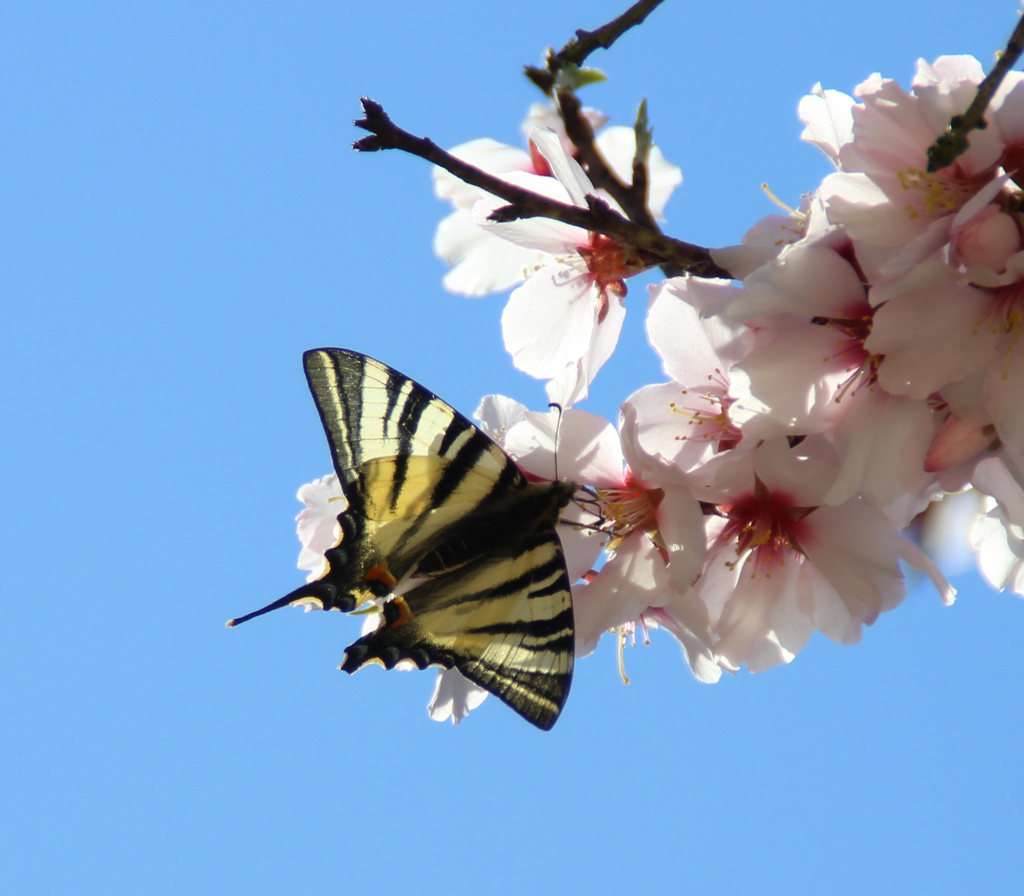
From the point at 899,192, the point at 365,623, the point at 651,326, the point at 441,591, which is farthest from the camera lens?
the point at 365,623

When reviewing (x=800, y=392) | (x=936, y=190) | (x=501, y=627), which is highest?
(x=936, y=190)

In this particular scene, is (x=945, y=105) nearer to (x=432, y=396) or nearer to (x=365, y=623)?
(x=432, y=396)

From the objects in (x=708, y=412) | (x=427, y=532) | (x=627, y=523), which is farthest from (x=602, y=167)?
(x=427, y=532)

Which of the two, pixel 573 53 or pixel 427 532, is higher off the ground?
pixel 573 53

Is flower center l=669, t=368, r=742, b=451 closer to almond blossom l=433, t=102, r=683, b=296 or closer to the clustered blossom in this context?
the clustered blossom

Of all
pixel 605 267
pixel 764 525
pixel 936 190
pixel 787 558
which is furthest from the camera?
pixel 605 267

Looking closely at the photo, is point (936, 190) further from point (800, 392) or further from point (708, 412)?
point (708, 412)

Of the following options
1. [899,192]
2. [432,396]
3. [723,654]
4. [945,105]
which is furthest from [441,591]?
[945,105]

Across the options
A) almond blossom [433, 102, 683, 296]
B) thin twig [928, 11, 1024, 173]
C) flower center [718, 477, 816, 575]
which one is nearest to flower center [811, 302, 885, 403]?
flower center [718, 477, 816, 575]
